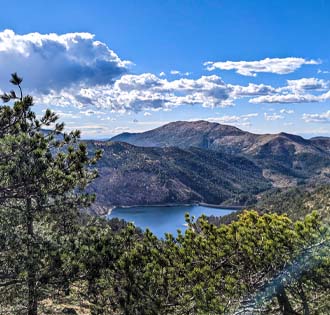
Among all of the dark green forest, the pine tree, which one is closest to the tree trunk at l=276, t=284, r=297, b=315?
the dark green forest

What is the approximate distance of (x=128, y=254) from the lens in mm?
13641

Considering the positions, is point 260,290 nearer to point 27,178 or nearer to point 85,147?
point 85,147

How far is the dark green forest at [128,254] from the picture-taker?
11773mm

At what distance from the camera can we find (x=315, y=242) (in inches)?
449

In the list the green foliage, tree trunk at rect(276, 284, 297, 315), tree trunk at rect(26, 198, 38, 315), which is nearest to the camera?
the green foliage

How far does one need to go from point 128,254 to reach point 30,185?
4057 mm

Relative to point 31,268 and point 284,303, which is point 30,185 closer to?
point 31,268

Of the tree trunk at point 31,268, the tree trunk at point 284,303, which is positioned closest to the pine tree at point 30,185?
the tree trunk at point 31,268

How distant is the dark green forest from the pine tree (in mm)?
34

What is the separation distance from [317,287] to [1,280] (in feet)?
34.9

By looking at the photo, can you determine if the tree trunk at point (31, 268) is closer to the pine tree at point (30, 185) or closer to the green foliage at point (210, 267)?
the pine tree at point (30, 185)

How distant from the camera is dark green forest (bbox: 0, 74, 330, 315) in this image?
1177cm

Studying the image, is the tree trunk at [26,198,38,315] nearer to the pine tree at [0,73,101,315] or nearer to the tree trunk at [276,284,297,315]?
the pine tree at [0,73,101,315]

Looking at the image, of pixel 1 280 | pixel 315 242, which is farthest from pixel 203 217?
pixel 1 280
